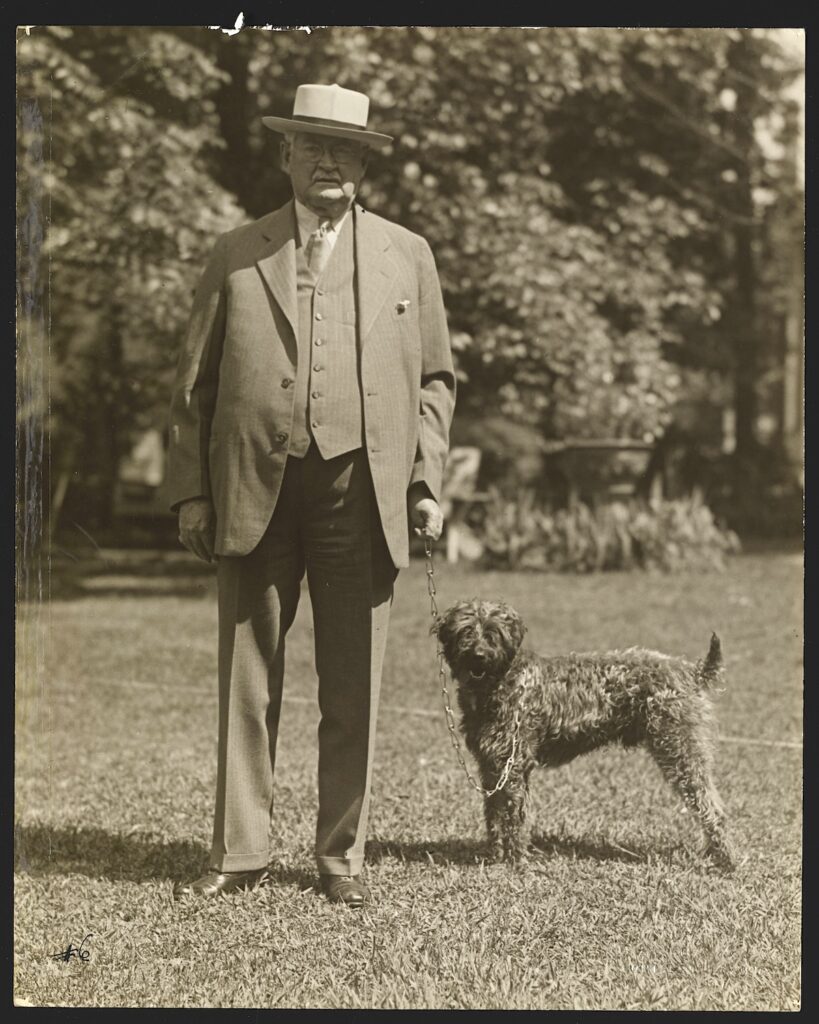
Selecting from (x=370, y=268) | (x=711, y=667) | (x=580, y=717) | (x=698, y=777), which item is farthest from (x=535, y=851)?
(x=370, y=268)

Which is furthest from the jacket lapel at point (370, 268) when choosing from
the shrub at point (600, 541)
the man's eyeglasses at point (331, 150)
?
the shrub at point (600, 541)

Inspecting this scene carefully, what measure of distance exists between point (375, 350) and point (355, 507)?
586mm

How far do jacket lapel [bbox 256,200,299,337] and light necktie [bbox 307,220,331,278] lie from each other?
0.07m

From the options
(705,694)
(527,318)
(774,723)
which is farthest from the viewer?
(527,318)

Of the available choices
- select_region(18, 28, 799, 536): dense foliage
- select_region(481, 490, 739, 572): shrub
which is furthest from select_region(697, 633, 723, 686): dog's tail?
select_region(481, 490, 739, 572): shrub

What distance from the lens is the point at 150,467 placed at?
26.0 metres

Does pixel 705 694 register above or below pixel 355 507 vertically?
below

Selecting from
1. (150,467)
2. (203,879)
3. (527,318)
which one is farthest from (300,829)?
→ (150,467)

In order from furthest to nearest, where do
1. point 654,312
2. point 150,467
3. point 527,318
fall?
point 150,467
point 654,312
point 527,318

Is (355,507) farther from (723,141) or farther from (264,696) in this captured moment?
(723,141)

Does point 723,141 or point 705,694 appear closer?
point 705,694

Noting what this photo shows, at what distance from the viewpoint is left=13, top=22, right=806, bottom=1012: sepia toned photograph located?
15.4 ft

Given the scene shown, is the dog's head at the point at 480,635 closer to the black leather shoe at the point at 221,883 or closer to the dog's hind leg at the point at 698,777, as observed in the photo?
the dog's hind leg at the point at 698,777

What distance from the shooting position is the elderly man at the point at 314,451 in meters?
4.71
